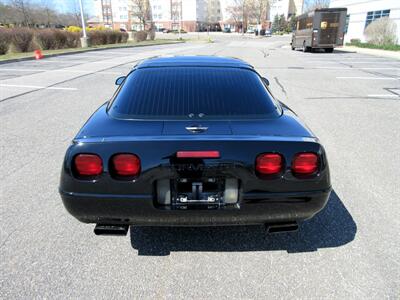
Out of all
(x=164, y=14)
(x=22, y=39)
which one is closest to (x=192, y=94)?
(x=22, y=39)

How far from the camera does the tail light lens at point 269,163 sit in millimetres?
2252

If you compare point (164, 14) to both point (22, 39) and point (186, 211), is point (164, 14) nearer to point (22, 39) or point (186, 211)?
point (22, 39)

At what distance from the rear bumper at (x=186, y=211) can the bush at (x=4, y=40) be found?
22060mm

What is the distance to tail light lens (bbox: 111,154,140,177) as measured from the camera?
2.22m

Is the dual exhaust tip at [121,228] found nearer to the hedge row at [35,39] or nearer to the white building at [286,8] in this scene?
the hedge row at [35,39]

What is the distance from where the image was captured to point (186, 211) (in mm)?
2303

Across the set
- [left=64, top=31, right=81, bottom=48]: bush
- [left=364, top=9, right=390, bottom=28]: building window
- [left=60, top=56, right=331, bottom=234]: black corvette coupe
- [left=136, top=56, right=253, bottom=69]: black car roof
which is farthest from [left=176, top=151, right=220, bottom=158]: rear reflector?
[left=364, top=9, right=390, bottom=28]: building window

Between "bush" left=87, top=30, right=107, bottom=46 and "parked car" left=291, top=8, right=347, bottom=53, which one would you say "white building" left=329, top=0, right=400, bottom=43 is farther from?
"bush" left=87, top=30, right=107, bottom=46

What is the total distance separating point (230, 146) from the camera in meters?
2.21

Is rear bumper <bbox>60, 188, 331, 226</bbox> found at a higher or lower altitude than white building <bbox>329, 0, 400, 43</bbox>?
lower

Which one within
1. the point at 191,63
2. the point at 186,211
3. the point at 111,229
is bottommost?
the point at 111,229

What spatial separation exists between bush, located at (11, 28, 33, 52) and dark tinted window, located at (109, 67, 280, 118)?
22201 mm

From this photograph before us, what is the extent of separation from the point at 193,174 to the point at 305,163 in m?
0.81

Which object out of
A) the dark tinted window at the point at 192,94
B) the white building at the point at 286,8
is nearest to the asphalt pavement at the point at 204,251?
the dark tinted window at the point at 192,94
